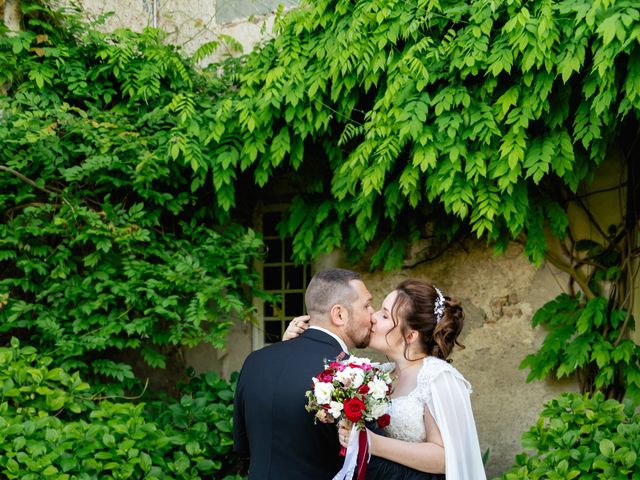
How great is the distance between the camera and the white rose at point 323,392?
113 inches

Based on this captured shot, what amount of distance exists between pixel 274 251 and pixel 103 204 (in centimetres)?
194

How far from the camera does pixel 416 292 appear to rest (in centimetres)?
378

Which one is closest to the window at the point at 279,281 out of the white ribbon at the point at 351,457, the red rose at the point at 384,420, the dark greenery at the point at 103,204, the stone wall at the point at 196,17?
the dark greenery at the point at 103,204

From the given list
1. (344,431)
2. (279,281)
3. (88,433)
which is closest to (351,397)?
(344,431)

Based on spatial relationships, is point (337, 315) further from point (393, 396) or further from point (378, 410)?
point (378, 410)

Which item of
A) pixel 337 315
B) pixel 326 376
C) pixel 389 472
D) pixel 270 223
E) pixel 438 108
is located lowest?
pixel 389 472

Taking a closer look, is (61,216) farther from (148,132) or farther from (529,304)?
(529,304)

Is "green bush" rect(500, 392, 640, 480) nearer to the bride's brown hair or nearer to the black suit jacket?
the bride's brown hair

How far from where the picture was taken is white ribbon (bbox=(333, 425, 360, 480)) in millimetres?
2973

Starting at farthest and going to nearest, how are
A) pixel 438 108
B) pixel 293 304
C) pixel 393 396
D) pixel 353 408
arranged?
1. pixel 293 304
2. pixel 438 108
3. pixel 393 396
4. pixel 353 408

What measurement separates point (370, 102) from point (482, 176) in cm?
123

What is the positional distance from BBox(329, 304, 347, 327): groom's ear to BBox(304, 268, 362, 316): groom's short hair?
2 centimetres

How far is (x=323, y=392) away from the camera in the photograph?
2887 millimetres

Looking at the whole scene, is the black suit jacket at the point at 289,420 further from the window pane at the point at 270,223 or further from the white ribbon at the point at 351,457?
the window pane at the point at 270,223
